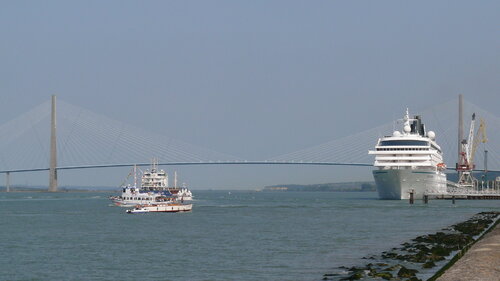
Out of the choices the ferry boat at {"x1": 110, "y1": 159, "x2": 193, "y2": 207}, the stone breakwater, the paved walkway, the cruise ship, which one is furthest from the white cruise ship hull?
the paved walkway

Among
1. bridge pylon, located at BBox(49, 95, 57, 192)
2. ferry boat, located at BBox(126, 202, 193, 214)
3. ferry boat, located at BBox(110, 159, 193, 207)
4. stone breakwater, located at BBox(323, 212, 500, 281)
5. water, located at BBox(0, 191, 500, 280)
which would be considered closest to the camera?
stone breakwater, located at BBox(323, 212, 500, 281)

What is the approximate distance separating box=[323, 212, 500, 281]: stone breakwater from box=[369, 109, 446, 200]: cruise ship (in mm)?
56343

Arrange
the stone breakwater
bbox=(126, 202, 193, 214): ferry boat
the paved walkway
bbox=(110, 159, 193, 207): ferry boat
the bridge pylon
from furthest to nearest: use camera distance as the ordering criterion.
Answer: the bridge pylon < bbox=(110, 159, 193, 207): ferry boat < bbox=(126, 202, 193, 214): ferry boat < the stone breakwater < the paved walkway

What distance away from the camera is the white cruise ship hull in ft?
332

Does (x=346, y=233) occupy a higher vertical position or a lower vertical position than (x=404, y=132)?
lower

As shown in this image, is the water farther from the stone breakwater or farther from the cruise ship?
the cruise ship

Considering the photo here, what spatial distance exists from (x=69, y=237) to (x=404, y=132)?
246 ft

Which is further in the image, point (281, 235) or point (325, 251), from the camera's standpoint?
point (281, 235)

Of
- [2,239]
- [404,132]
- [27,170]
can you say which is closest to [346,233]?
[2,239]

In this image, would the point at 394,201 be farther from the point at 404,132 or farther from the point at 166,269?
the point at 166,269

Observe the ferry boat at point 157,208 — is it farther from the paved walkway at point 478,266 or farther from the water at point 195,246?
the paved walkway at point 478,266

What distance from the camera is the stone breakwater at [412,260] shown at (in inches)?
1129

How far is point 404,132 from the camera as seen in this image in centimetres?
11719

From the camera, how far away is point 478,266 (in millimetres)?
27094
